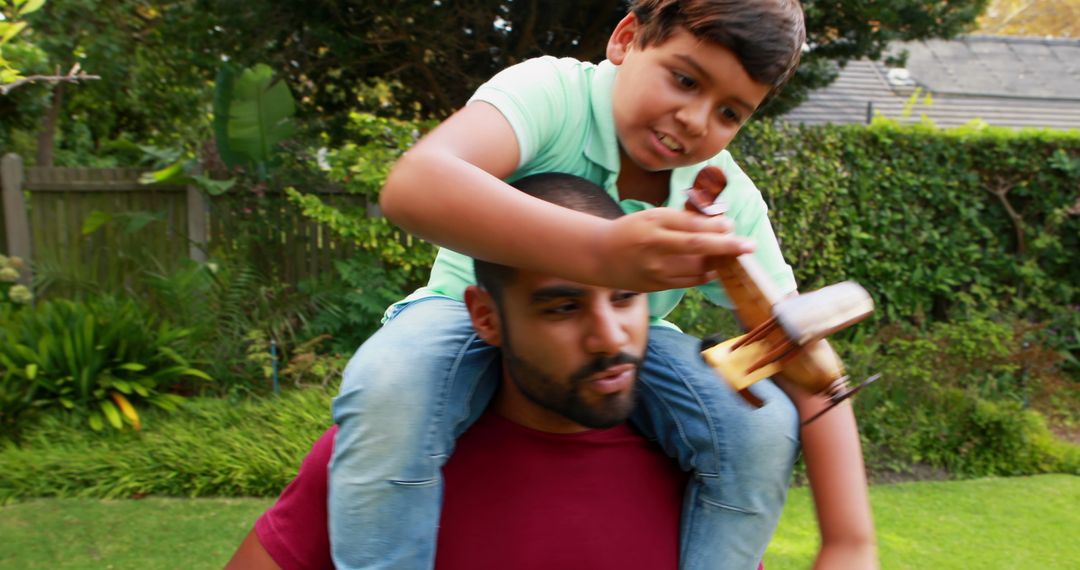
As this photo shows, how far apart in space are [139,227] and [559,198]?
767cm

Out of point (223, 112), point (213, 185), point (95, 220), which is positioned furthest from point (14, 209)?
point (223, 112)

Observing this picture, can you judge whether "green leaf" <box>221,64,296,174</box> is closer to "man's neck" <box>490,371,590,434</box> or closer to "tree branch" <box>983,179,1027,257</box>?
"man's neck" <box>490,371,590,434</box>

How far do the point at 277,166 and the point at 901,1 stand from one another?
5.94 meters

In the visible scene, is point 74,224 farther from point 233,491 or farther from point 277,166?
point 233,491

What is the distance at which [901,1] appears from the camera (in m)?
8.25

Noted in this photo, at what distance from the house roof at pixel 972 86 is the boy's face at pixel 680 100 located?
15404 millimetres

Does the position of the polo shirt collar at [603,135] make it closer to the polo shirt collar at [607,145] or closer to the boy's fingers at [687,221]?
the polo shirt collar at [607,145]

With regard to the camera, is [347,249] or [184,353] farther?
[347,249]

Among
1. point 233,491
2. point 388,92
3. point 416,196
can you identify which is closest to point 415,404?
point 416,196

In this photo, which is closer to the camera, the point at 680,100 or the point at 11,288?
the point at 680,100

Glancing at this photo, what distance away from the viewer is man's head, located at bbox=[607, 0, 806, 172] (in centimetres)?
183

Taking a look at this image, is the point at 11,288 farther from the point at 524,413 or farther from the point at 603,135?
the point at 603,135

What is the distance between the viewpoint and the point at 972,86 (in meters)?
21.3

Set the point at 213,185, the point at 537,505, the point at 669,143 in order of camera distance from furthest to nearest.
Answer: the point at 213,185 → the point at 537,505 → the point at 669,143
